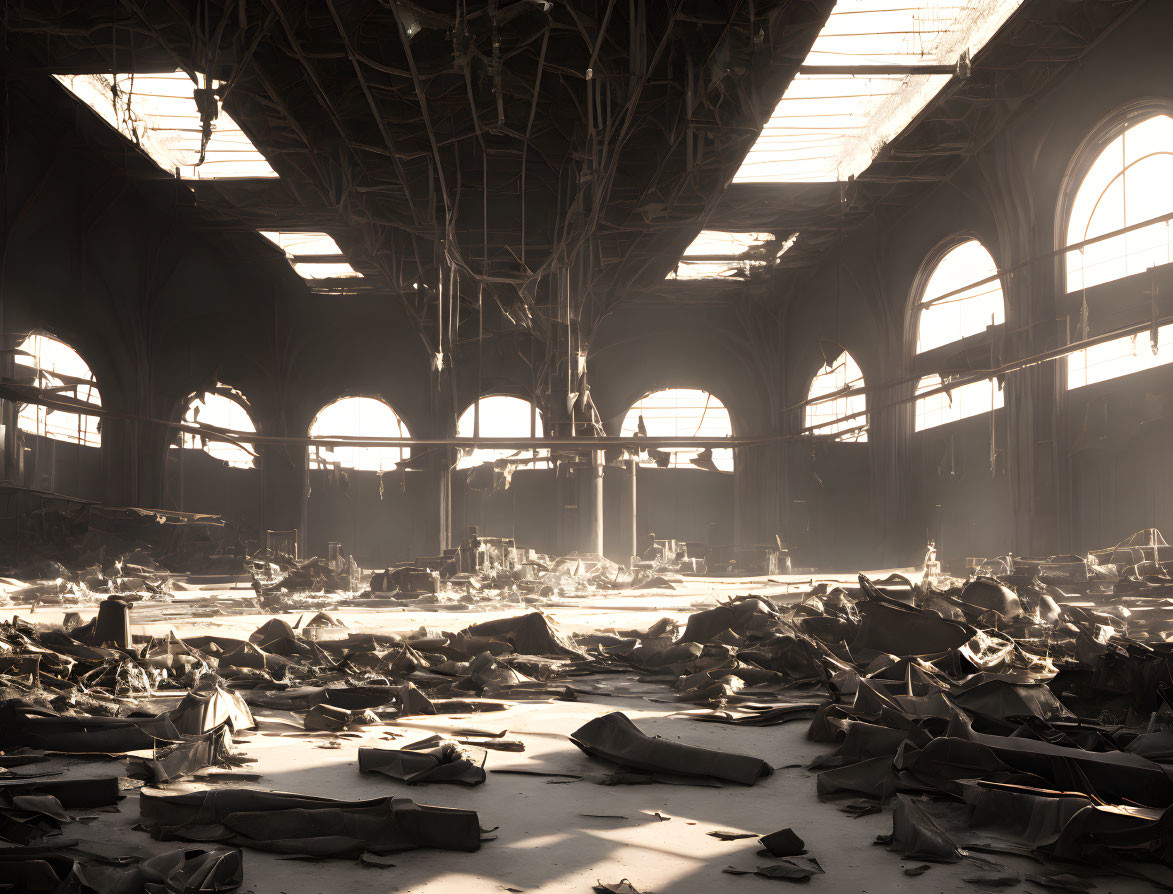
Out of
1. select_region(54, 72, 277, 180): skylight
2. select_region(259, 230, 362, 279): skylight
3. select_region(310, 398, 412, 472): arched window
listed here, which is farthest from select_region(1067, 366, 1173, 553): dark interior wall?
select_region(310, 398, 412, 472): arched window

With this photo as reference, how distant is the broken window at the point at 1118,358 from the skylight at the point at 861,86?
17.3 feet

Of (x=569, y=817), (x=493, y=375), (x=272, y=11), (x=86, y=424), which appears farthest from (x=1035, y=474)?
(x=86, y=424)

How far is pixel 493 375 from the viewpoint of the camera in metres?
30.2

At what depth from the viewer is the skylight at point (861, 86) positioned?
14414 mm

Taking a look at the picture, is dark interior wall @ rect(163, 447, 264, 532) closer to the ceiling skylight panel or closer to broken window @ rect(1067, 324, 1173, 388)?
the ceiling skylight panel

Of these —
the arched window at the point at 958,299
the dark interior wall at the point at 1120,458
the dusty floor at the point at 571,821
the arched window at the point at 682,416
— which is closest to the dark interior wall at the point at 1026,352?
the dark interior wall at the point at 1120,458

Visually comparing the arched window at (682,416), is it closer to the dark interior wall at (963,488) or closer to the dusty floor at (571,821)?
the dark interior wall at (963,488)

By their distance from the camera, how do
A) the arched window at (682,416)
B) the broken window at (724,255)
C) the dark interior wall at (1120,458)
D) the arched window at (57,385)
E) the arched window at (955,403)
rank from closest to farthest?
the dark interior wall at (1120,458)
the arched window at (955,403)
the arched window at (57,385)
the broken window at (724,255)
the arched window at (682,416)

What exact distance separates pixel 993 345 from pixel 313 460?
20.5 meters

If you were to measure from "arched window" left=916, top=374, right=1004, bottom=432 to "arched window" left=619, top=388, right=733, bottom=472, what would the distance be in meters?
8.96

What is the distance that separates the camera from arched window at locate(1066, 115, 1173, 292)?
1412 centimetres

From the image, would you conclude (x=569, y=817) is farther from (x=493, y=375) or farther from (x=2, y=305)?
(x=493, y=375)

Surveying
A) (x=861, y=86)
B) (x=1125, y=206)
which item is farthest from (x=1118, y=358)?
(x=861, y=86)

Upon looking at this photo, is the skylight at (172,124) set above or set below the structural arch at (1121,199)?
above
